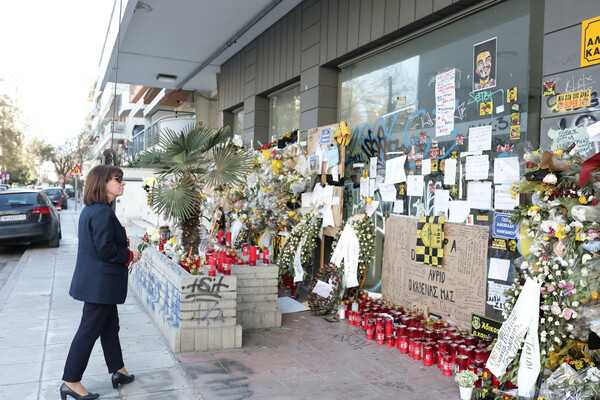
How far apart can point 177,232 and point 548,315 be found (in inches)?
168

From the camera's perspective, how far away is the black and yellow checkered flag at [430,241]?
5129 mm

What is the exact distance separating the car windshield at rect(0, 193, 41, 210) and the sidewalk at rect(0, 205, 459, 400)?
6542 mm

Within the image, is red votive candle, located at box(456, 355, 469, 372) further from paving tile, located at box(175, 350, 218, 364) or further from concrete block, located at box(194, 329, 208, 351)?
concrete block, located at box(194, 329, 208, 351)

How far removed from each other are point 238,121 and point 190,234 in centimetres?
733

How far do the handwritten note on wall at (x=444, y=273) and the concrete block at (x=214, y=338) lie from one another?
2301 millimetres

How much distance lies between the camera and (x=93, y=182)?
3.72 metres

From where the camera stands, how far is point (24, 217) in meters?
11.7

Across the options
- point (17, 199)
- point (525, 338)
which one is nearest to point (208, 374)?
point (525, 338)

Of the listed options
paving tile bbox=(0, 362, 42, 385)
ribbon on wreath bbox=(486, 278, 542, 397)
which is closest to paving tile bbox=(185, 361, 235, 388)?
paving tile bbox=(0, 362, 42, 385)

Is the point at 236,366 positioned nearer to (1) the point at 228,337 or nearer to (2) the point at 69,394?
(1) the point at 228,337

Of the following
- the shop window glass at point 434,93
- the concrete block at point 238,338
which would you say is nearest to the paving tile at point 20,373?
the concrete block at point 238,338

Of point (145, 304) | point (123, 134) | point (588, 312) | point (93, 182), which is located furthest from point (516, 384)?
point (123, 134)

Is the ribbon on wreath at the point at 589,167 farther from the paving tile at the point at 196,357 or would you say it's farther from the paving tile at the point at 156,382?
the paving tile at the point at 196,357

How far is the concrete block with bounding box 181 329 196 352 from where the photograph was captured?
4.61 m
